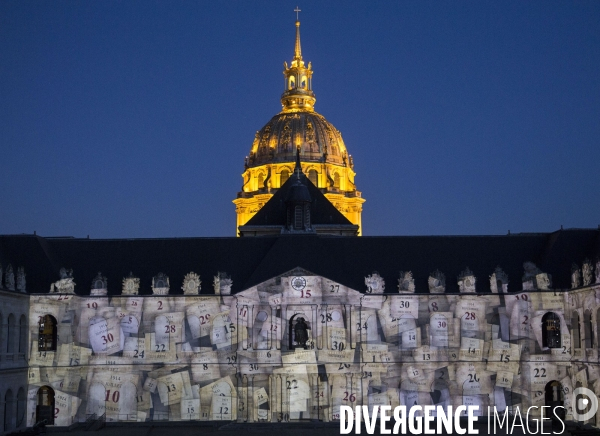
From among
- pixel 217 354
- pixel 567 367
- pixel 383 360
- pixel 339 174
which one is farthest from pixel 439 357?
pixel 339 174

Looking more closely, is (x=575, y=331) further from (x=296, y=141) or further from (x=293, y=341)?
(x=296, y=141)

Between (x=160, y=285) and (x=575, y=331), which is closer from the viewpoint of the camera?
(x=575, y=331)

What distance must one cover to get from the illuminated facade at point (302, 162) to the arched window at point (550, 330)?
64444 mm

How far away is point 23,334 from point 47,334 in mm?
2350

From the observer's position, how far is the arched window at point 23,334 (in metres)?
82.1

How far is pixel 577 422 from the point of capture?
3182 inches

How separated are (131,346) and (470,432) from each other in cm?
2608

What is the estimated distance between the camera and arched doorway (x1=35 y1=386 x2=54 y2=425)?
83312mm

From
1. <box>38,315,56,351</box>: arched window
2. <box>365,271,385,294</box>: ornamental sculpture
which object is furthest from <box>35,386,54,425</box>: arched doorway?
<box>365,271,385,294</box>: ornamental sculpture

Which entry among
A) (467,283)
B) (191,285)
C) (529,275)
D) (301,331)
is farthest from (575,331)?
(191,285)

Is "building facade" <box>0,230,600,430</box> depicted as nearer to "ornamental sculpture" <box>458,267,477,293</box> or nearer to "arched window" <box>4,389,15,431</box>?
"ornamental sculpture" <box>458,267,477,293</box>

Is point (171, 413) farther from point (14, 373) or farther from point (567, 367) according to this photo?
point (567, 367)

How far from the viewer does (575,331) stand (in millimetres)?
82688

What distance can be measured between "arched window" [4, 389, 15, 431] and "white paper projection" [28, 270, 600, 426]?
12.0 ft
